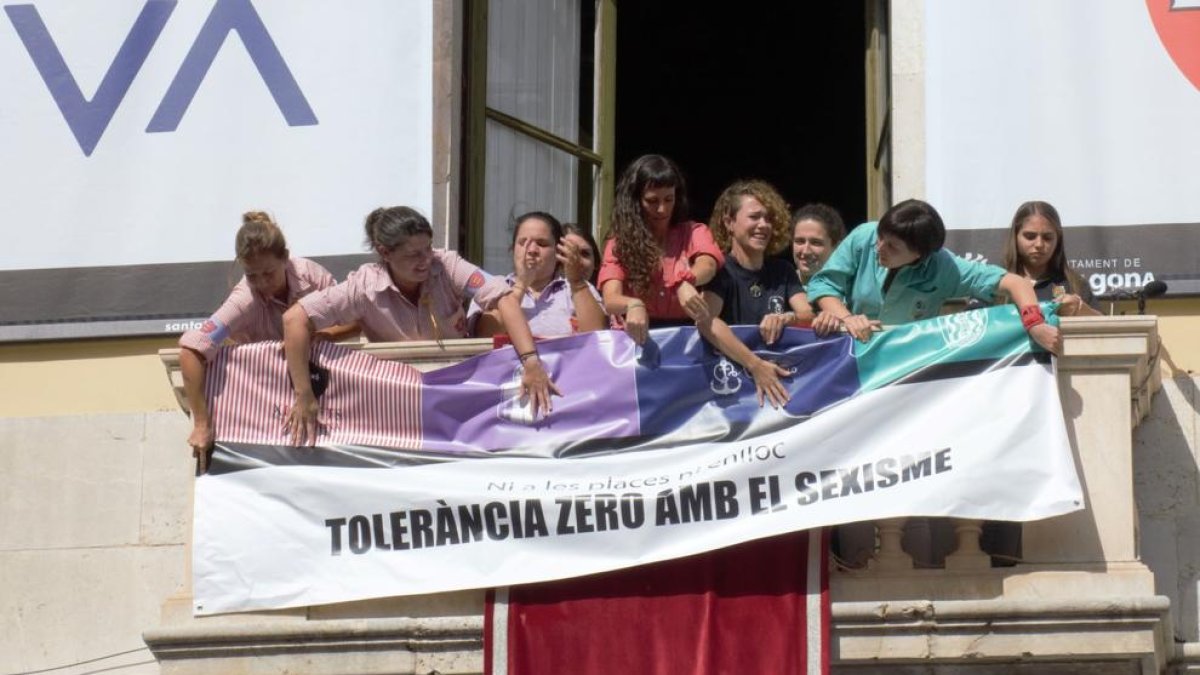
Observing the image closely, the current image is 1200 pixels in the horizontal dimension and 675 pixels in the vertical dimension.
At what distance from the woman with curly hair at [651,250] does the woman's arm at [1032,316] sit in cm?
117

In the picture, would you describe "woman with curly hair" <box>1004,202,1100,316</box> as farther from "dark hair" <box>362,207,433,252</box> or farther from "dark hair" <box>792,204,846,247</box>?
"dark hair" <box>362,207,433,252</box>

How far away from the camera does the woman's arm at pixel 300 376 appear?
32.2ft

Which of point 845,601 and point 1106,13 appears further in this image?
point 1106,13

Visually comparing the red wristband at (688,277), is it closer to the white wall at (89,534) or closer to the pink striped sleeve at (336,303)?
the pink striped sleeve at (336,303)

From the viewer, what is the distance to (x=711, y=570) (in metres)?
9.55

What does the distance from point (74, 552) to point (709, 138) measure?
762 cm

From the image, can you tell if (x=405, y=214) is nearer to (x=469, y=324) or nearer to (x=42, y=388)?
(x=469, y=324)

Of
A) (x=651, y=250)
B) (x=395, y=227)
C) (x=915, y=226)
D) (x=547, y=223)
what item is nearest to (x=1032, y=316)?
(x=915, y=226)

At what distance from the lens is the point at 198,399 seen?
32.9 ft

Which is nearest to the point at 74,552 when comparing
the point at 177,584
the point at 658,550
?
the point at 177,584

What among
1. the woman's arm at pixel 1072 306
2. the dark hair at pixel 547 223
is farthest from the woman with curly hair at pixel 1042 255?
the dark hair at pixel 547 223

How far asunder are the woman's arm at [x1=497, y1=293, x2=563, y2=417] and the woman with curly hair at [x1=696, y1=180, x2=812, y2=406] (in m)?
0.72

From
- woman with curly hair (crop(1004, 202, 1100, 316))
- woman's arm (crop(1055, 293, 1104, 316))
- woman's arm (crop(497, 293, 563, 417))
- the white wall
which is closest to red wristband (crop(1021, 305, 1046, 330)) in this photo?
woman's arm (crop(1055, 293, 1104, 316))

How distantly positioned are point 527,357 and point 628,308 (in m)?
0.47
